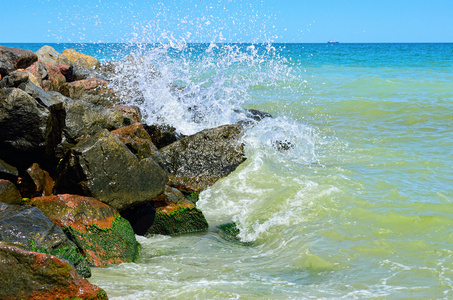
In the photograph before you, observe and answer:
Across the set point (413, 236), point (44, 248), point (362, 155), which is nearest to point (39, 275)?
point (44, 248)

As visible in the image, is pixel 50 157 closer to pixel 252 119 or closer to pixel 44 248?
pixel 44 248

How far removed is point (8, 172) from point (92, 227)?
4.07ft

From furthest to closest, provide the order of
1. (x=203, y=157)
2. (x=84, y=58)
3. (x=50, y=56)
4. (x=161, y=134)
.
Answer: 1. (x=84, y=58)
2. (x=50, y=56)
3. (x=161, y=134)
4. (x=203, y=157)

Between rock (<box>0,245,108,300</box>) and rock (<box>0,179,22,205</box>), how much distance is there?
1.53m

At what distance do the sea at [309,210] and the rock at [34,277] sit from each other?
575 millimetres

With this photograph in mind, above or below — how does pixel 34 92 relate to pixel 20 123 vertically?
above

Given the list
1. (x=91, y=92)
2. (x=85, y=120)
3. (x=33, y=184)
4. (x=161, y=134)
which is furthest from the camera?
(x=91, y=92)

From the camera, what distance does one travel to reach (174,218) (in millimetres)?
5168

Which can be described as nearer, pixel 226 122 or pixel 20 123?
pixel 20 123

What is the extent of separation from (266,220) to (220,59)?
7.94 meters

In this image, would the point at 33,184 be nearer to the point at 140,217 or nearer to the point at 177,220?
the point at 140,217

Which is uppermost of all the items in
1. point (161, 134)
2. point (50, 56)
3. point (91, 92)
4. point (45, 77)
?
point (50, 56)

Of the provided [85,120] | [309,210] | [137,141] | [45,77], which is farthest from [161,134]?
[45,77]

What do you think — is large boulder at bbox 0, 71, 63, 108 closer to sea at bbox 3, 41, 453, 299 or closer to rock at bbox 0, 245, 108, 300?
sea at bbox 3, 41, 453, 299
